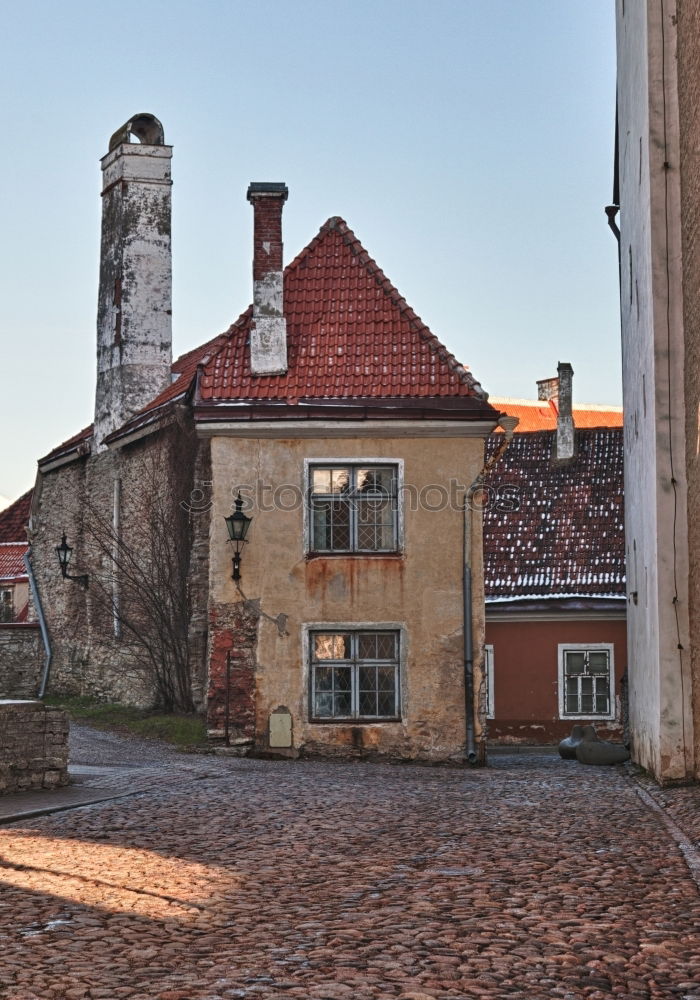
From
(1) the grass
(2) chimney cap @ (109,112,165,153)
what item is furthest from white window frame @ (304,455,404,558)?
(2) chimney cap @ (109,112,165,153)

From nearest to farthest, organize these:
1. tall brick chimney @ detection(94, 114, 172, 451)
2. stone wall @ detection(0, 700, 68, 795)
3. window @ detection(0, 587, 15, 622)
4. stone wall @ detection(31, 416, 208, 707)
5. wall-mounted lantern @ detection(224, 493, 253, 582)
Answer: stone wall @ detection(0, 700, 68, 795)
wall-mounted lantern @ detection(224, 493, 253, 582)
stone wall @ detection(31, 416, 208, 707)
tall brick chimney @ detection(94, 114, 172, 451)
window @ detection(0, 587, 15, 622)

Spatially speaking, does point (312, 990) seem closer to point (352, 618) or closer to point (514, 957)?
point (514, 957)

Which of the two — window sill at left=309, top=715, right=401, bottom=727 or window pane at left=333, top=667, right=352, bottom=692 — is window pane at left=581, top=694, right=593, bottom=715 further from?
window pane at left=333, top=667, right=352, bottom=692

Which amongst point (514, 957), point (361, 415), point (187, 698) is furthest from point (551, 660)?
point (514, 957)

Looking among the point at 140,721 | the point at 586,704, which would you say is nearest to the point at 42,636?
the point at 140,721

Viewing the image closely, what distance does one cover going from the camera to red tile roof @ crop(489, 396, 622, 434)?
42031mm

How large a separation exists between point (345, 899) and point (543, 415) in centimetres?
3615

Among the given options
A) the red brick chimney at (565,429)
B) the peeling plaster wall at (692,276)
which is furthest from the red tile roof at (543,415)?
the peeling plaster wall at (692,276)

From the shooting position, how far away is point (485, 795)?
1345cm

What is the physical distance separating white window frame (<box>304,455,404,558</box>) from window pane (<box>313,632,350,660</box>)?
1105 mm

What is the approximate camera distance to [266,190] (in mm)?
19469

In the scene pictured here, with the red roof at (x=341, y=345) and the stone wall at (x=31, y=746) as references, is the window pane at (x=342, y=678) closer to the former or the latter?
the red roof at (x=341, y=345)

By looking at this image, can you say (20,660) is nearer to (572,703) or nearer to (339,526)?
(572,703)

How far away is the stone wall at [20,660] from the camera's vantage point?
94.2 feet
